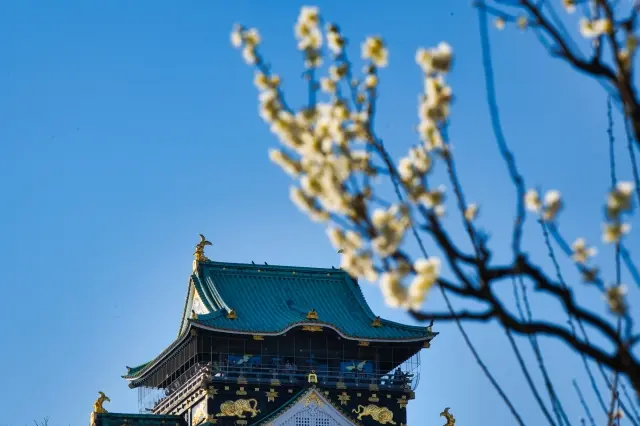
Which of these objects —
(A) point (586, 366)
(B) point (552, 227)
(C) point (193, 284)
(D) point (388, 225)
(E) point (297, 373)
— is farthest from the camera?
(C) point (193, 284)

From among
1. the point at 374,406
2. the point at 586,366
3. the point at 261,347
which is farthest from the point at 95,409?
the point at 586,366

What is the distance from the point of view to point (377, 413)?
55719mm

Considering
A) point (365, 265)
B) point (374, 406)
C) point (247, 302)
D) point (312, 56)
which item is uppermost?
point (247, 302)

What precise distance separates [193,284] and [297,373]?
7.82 metres

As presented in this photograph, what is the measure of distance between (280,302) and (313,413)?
239 inches

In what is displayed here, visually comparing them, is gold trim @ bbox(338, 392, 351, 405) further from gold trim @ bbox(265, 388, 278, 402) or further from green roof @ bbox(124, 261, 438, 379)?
gold trim @ bbox(265, 388, 278, 402)

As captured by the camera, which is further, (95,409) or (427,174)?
(95,409)

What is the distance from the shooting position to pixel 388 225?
9312mm

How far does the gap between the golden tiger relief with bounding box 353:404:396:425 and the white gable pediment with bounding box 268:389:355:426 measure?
1.08m

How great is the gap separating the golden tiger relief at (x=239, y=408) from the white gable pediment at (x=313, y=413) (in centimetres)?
126

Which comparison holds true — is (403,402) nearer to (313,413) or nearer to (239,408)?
(313,413)

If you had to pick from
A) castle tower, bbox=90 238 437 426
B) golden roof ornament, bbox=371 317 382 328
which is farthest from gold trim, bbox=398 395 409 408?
golden roof ornament, bbox=371 317 382 328

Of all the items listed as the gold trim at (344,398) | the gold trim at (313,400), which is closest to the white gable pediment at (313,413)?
the gold trim at (313,400)

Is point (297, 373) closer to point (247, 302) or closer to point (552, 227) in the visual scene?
point (247, 302)
